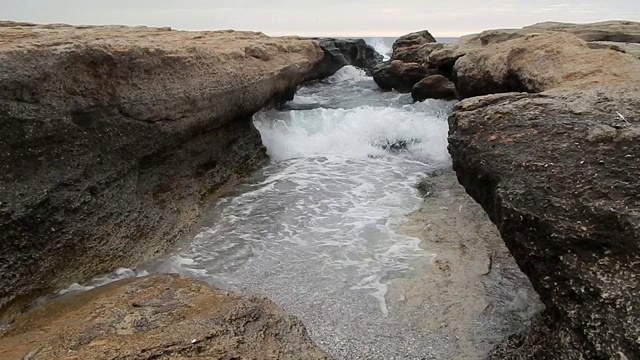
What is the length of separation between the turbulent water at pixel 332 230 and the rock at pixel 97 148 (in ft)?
1.68

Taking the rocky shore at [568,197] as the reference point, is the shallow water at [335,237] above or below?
below

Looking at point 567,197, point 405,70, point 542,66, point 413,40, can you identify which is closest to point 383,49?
point 413,40

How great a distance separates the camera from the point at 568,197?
2570mm

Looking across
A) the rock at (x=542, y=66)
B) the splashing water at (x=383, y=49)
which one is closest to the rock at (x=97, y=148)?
the rock at (x=542, y=66)

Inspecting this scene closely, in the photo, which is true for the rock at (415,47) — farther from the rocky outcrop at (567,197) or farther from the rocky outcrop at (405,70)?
the rocky outcrop at (567,197)

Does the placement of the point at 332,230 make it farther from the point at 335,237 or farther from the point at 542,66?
the point at 542,66

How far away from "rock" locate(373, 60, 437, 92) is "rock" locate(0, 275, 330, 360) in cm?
1506

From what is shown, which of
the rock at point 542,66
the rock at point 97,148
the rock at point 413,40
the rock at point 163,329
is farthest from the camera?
the rock at point 413,40

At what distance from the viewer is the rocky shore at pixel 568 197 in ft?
7.26

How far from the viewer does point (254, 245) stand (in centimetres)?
475

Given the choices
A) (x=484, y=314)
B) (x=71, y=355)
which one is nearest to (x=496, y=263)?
(x=484, y=314)

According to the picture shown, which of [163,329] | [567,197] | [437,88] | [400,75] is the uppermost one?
[567,197]

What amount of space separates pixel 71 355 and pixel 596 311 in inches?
94.2

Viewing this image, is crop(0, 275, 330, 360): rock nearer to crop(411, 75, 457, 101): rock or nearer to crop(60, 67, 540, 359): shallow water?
crop(60, 67, 540, 359): shallow water
